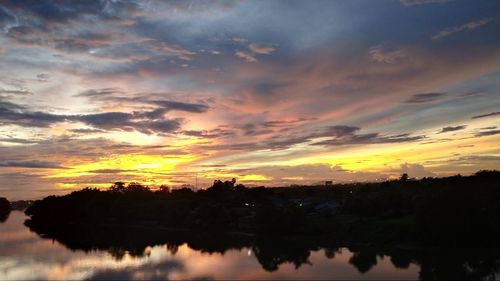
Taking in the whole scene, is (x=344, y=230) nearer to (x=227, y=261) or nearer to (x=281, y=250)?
(x=281, y=250)

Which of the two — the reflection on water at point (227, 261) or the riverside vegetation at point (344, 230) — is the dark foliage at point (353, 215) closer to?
the riverside vegetation at point (344, 230)

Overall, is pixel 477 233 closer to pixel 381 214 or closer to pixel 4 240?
pixel 381 214

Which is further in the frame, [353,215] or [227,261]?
[353,215]

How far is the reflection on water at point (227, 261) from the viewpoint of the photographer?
4078 cm

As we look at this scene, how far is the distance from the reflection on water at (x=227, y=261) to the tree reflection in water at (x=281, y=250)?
0.08 metres

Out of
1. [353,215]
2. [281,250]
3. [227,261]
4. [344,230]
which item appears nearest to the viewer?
[227,261]

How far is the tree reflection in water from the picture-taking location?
4147 centimetres

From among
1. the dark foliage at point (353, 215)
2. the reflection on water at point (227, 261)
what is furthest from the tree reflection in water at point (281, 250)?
the dark foliage at point (353, 215)

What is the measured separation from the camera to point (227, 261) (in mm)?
49188

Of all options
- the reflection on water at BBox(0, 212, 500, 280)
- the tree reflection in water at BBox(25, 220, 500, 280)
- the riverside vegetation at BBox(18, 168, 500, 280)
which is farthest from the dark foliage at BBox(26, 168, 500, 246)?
the reflection on water at BBox(0, 212, 500, 280)

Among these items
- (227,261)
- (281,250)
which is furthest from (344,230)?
(227,261)

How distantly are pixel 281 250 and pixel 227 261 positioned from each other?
814cm

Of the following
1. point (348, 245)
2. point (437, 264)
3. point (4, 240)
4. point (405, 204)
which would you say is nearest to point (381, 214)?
point (405, 204)

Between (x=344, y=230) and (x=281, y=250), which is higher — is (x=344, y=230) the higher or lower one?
the higher one
